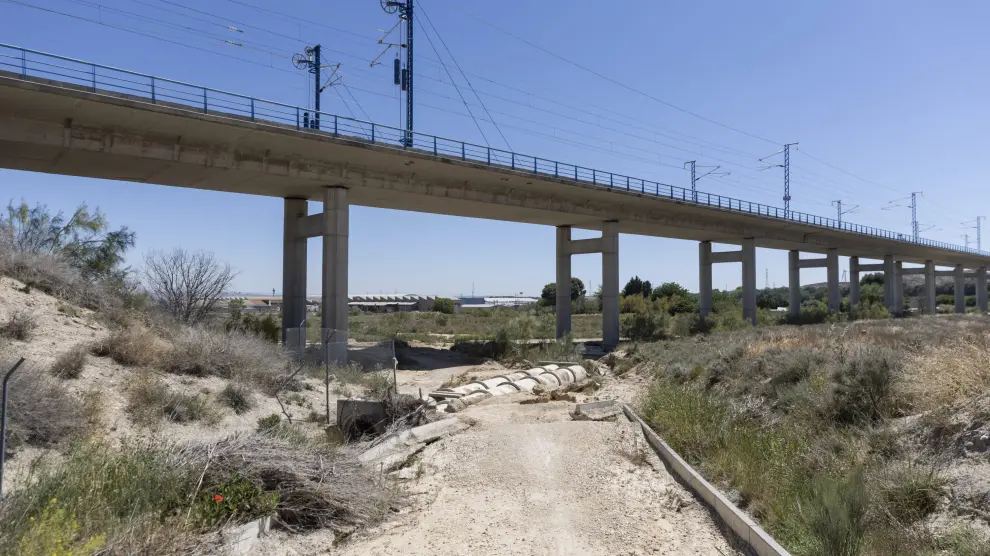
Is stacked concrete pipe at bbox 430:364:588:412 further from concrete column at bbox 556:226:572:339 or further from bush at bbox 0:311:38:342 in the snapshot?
concrete column at bbox 556:226:572:339

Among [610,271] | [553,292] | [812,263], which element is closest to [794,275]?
[812,263]

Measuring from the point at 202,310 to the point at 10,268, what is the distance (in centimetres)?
895

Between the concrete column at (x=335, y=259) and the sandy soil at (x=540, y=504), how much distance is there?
1600cm

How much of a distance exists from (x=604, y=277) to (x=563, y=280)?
2747mm

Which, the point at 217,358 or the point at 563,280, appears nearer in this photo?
the point at 217,358

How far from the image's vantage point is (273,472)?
8250 millimetres

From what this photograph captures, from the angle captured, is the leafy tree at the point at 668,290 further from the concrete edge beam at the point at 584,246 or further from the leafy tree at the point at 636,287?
the concrete edge beam at the point at 584,246

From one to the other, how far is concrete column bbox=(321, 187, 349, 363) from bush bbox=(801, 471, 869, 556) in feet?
75.0

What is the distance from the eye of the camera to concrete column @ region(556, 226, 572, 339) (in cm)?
4269

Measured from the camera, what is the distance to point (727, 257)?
55.4 m

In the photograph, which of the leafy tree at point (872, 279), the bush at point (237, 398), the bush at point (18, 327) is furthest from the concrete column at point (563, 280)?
the leafy tree at point (872, 279)

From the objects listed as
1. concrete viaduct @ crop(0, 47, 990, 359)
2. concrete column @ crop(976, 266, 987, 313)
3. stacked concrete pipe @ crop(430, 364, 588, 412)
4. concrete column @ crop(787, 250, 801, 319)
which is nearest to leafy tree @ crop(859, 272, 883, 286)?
concrete column @ crop(976, 266, 987, 313)

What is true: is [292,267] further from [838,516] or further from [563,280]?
[838,516]

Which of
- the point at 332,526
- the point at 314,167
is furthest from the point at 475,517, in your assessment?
the point at 314,167
